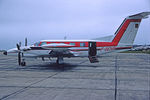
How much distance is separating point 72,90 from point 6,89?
3281 mm

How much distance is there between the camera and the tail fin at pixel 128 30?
18.5m

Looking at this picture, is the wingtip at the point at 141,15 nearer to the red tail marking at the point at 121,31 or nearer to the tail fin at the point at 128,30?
the tail fin at the point at 128,30

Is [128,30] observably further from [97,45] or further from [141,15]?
[97,45]

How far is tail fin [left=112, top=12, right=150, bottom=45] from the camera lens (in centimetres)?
1845

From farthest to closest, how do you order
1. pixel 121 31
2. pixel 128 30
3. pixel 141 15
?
pixel 121 31, pixel 128 30, pixel 141 15

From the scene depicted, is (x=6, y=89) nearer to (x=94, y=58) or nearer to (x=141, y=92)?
(x=141, y=92)

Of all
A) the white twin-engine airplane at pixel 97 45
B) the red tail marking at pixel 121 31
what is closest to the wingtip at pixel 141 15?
the white twin-engine airplane at pixel 97 45

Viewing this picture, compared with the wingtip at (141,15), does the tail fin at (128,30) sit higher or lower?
lower

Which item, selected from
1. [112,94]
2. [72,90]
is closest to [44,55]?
[72,90]

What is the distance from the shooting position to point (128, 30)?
18.7 meters

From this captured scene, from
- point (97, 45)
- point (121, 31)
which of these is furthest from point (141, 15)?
point (97, 45)

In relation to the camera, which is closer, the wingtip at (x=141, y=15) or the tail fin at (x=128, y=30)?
the wingtip at (x=141, y=15)

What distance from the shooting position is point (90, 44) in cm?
1850

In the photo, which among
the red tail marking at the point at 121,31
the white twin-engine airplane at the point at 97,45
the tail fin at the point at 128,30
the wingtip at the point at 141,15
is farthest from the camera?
the red tail marking at the point at 121,31
